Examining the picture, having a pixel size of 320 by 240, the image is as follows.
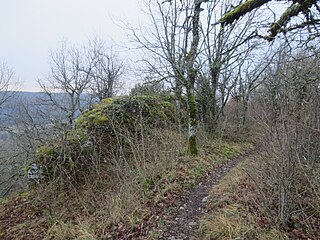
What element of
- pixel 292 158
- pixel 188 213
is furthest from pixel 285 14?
pixel 188 213

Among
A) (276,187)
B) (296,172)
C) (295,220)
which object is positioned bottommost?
(295,220)

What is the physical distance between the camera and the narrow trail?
4.78 metres

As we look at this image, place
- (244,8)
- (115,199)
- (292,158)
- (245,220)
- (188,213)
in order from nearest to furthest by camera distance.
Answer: (292,158) < (245,220) < (244,8) < (188,213) < (115,199)

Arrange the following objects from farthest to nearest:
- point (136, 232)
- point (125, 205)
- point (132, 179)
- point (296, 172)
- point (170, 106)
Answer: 1. point (170, 106)
2. point (132, 179)
3. point (125, 205)
4. point (136, 232)
5. point (296, 172)

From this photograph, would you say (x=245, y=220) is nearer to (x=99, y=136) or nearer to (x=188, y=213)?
(x=188, y=213)

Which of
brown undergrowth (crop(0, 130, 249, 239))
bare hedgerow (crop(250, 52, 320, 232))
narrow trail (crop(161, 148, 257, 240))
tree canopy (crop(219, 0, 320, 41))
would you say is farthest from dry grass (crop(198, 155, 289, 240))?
tree canopy (crop(219, 0, 320, 41))

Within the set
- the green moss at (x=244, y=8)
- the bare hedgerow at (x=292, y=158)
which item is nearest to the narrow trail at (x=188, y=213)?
the bare hedgerow at (x=292, y=158)

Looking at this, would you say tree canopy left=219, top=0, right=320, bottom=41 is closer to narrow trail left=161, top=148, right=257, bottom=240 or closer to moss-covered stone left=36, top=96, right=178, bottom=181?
narrow trail left=161, top=148, right=257, bottom=240

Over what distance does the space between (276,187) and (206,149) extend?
587cm

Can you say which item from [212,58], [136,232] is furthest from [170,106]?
[136,232]

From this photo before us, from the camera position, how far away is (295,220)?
4258 mm

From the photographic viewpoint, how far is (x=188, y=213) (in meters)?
5.52

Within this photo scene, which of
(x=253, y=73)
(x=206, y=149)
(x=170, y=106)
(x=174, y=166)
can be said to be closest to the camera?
(x=174, y=166)

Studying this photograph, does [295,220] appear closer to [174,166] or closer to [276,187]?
[276,187]
